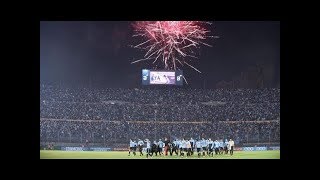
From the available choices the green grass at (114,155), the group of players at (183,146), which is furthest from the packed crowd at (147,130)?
the green grass at (114,155)

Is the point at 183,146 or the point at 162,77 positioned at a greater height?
the point at 162,77

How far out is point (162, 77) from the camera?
514 inches

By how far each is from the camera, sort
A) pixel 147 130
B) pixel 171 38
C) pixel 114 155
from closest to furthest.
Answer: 1. pixel 114 155
2. pixel 147 130
3. pixel 171 38

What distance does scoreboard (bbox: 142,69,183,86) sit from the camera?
13.0 m

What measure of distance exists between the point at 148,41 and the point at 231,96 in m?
1.86

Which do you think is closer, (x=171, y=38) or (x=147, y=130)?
(x=147, y=130)

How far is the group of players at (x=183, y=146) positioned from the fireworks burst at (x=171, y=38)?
140cm

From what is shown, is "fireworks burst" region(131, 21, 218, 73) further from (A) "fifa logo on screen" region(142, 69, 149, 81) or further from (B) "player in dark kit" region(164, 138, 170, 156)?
(B) "player in dark kit" region(164, 138, 170, 156)

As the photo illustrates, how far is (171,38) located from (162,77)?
0.75 m

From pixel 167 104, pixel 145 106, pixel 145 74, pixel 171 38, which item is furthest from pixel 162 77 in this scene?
pixel 171 38

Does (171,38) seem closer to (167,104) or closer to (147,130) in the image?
(167,104)

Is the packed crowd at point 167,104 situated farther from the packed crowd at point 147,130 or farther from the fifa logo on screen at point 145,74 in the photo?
the fifa logo on screen at point 145,74

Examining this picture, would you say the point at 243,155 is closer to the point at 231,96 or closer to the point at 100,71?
the point at 231,96

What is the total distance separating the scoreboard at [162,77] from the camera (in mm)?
13031
